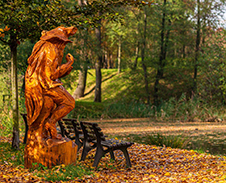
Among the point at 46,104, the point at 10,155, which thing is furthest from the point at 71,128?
the point at 46,104

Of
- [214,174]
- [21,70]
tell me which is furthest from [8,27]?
[214,174]

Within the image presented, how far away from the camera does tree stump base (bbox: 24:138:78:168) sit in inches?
206

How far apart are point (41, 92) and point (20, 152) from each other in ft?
7.13

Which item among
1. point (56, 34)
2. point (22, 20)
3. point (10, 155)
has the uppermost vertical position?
point (22, 20)

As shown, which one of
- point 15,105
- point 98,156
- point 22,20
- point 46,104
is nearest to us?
point 46,104

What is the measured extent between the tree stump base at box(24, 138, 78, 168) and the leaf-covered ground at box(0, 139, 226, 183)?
0.20 m

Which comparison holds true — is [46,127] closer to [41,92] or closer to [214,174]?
[41,92]

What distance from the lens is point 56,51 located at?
5.48 metres

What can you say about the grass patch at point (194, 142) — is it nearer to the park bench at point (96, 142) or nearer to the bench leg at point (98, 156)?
the park bench at point (96, 142)

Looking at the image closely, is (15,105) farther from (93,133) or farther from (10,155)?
(93,133)

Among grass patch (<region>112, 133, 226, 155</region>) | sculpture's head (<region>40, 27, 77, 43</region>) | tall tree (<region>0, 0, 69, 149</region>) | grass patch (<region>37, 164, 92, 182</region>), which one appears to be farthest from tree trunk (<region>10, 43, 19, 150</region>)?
grass patch (<region>112, 133, 226, 155</region>)

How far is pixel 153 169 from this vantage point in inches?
240

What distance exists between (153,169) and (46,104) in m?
2.64

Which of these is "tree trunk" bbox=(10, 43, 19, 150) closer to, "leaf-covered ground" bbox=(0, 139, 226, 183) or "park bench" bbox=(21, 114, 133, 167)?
"park bench" bbox=(21, 114, 133, 167)
